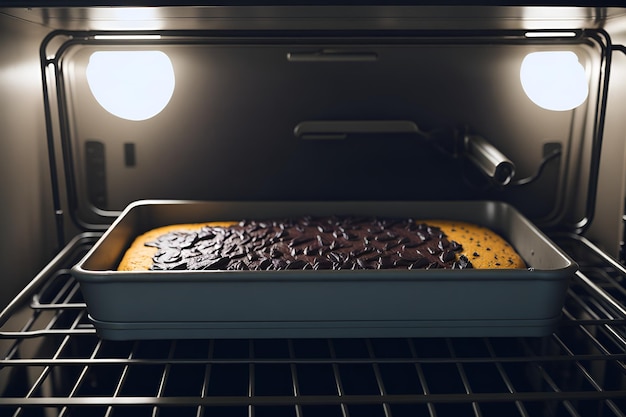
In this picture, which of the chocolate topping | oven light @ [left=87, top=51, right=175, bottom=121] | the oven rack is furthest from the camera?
oven light @ [left=87, top=51, right=175, bottom=121]

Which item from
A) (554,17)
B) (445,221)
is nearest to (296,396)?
(445,221)

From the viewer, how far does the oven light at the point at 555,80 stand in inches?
41.6

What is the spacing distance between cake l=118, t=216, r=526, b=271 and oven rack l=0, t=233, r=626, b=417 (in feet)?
0.40

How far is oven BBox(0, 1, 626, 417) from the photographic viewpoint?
2.81 ft

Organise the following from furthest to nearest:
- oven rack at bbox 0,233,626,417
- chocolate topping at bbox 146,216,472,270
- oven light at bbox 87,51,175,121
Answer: oven light at bbox 87,51,175,121 < chocolate topping at bbox 146,216,472,270 < oven rack at bbox 0,233,626,417

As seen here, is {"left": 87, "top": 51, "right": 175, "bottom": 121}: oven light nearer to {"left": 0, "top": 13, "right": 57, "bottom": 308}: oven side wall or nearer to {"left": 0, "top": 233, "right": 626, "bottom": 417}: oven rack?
{"left": 0, "top": 13, "right": 57, "bottom": 308}: oven side wall

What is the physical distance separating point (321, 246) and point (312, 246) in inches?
A: 0.6

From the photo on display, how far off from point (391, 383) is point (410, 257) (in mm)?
196

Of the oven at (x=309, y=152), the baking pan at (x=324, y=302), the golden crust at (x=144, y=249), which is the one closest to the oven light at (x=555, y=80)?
the oven at (x=309, y=152)

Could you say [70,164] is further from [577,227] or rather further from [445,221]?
[577,227]

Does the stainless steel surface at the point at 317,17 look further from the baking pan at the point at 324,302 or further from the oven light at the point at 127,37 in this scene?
the baking pan at the point at 324,302

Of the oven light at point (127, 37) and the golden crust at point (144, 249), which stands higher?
the oven light at point (127, 37)

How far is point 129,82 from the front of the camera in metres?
1.04

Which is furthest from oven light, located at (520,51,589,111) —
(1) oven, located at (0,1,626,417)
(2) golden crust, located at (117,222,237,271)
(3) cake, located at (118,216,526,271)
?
(2) golden crust, located at (117,222,237,271)
